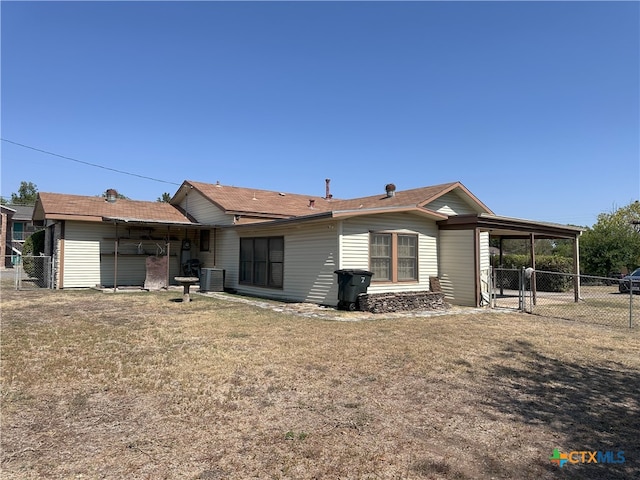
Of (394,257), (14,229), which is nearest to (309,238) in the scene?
(394,257)

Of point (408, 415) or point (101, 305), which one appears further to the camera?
point (101, 305)

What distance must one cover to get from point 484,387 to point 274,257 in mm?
10262

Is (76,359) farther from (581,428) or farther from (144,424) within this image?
(581,428)

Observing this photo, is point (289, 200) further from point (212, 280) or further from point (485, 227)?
point (485, 227)

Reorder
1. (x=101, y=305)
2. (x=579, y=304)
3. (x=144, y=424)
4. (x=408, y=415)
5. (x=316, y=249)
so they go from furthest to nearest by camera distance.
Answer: (x=579, y=304) → (x=316, y=249) → (x=101, y=305) → (x=408, y=415) → (x=144, y=424)

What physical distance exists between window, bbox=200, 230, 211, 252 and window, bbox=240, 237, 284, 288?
3.12 m

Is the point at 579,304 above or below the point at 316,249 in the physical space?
below

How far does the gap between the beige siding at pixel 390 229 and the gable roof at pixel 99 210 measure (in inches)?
319

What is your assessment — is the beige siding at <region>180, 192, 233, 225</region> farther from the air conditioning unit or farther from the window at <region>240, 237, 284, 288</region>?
the air conditioning unit

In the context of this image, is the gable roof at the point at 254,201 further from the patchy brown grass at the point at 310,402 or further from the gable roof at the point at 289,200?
the patchy brown grass at the point at 310,402

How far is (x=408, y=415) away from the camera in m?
4.14

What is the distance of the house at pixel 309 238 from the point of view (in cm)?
1239

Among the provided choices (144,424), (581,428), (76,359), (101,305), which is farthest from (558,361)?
(101,305)

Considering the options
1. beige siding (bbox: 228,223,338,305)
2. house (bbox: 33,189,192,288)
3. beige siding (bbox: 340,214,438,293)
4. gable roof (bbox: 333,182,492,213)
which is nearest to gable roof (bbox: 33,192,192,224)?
house (bbox: 33,189,192,288)
